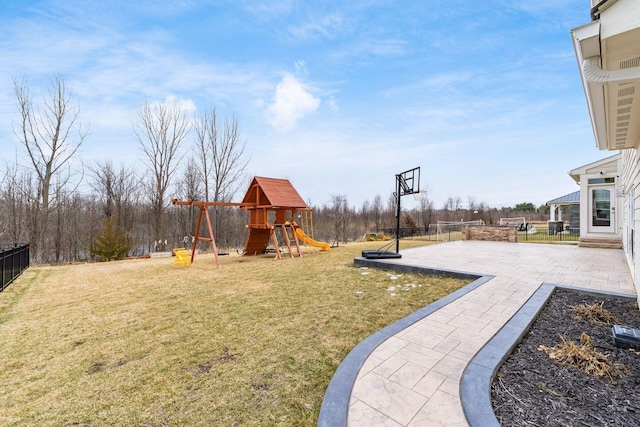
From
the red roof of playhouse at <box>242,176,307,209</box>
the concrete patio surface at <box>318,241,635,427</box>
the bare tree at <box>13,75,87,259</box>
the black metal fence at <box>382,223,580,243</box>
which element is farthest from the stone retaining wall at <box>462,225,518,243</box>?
the bare tree at <box>13,75,87,259</box>

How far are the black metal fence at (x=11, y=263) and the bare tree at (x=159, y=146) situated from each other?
8.62 m

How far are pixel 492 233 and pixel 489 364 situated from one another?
13348 mm

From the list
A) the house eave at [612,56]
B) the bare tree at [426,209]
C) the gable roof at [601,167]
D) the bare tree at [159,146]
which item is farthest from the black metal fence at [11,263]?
the bare tree at [426,209]

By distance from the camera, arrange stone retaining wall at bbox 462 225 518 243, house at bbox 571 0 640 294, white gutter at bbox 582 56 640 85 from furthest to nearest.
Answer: stone retaining wall at bbox 462 225 518 243, white gutter at bbox 582 56 640 85, house at bbox 571 0 640 294

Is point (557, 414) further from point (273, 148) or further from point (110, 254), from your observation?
point (273, 148)

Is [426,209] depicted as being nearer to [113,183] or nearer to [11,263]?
[113,183]

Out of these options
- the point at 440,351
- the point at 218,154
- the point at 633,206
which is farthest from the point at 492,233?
the point at 218,154

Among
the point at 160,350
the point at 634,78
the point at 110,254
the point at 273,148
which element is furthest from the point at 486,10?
the point at 110,254

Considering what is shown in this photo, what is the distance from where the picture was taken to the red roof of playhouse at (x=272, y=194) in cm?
1050

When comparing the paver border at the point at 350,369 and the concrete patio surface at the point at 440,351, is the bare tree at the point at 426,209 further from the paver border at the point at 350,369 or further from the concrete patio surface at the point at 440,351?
the paver border at the point at 350,369

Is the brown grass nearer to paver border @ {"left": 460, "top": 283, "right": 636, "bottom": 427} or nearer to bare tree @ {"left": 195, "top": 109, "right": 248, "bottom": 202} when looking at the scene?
paver border @ {"left": 460, "top": 283, "right": 636, "bottom": 427}

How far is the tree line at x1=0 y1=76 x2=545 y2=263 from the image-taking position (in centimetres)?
1372

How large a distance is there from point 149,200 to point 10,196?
6441 millimetres

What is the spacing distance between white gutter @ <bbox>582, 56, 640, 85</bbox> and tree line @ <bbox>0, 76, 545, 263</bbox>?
13639 mm
